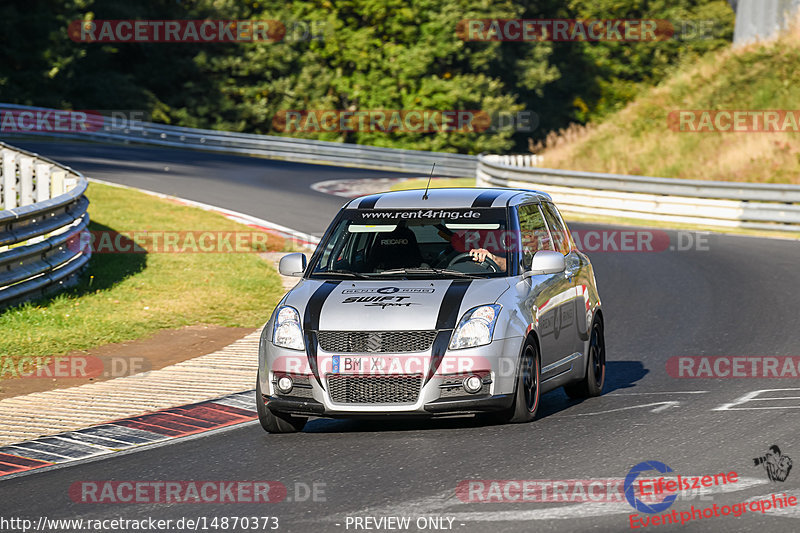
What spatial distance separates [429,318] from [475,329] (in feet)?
Answer: 1.10

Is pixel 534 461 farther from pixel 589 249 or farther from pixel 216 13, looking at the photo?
pixel 216 13

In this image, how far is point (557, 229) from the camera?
10.3m

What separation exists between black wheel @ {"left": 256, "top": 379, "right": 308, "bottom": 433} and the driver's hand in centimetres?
180

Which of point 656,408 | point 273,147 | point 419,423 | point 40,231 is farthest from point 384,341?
point 273,147

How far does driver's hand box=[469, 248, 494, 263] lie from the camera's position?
9.15 metres

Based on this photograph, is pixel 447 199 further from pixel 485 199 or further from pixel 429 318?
pixel 429 318

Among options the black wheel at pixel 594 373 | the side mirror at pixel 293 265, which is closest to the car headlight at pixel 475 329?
the side mirror at pixel 293 265

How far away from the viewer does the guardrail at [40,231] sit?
13164mm

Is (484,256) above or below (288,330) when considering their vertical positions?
above

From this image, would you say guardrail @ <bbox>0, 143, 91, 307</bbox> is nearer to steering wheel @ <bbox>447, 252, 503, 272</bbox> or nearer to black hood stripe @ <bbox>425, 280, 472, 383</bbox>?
steering wheel @ <bbox>447, 252, 503, 272</bbox>

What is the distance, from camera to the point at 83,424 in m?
9.15

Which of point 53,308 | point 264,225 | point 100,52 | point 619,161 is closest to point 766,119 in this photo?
point 619,161

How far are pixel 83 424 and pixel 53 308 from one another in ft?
16.0

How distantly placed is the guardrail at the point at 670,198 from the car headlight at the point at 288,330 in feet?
57.0
